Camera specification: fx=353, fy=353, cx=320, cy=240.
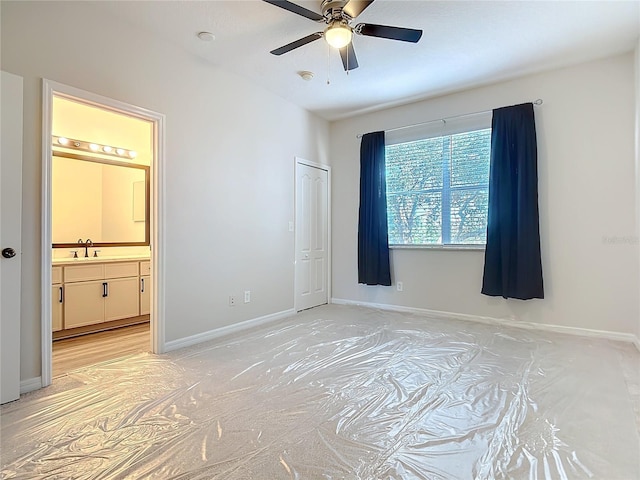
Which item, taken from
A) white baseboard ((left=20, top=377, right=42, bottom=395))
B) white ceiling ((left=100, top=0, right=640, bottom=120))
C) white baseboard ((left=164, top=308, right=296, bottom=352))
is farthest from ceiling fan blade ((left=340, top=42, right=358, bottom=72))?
white baseboard ((left=20, top=377, right=42, bottom=395))

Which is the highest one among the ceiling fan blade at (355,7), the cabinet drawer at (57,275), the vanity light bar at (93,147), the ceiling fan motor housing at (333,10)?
the ceiling fan motor housing at (333,10)

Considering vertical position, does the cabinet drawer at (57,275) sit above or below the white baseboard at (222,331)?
above

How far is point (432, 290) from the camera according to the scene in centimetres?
464

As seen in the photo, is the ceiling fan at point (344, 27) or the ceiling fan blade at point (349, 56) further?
the ceiling fan blade at point (349, 56)

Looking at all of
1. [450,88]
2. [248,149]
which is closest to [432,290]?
[450,88]

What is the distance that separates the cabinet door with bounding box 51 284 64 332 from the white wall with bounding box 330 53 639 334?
4433mm

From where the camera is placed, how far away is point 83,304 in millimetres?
3906

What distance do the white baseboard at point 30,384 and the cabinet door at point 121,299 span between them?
1731mm

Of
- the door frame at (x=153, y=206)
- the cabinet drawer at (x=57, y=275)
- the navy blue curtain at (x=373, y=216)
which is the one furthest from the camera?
the navy blue curtain at (x=373, y=216)

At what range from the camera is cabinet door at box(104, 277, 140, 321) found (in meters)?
4.14

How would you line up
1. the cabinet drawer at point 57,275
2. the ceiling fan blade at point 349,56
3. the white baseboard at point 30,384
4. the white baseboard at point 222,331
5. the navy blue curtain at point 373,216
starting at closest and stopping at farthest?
the white baseboard at point 30,384
the ceiling fan blade at point 349,56
the white baseboard at point 222,331
the cabinet drawer at point 57,275
the navy blue curtain at point 373,216

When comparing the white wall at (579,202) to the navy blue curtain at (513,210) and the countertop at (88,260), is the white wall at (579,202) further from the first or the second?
the countertop at (88,260)

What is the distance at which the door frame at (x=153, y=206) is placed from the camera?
8.14ft

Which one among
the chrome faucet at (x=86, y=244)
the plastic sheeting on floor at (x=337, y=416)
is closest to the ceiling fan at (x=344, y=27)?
the plastic sheeting on floor at (x=337, y=416)
